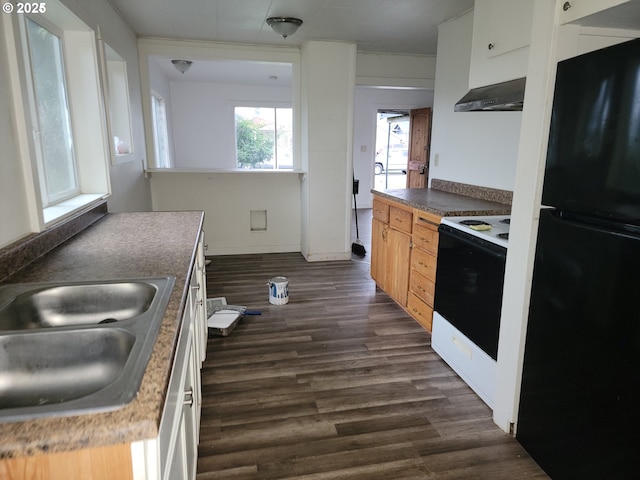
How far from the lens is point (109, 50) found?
310 centimetres

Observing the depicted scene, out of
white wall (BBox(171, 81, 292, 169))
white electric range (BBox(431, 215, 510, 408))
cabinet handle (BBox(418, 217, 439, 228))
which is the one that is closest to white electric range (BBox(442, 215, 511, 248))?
white electric range (BBox(431, 215, 510, 408))

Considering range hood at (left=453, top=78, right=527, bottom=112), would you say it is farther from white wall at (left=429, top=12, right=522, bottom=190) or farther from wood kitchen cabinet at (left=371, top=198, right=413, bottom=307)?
wood kitchen cabinet at (left=371, top=198, right=413, bottom=307)

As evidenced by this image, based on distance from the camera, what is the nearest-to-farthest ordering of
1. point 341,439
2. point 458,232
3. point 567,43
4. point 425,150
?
1. point 567,43
2. point 341,439
3. point 458,232
4. point 425,150

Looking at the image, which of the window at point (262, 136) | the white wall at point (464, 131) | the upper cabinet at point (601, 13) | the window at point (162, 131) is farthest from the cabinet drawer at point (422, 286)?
the window at point (262, 136)

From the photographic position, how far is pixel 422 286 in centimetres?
297

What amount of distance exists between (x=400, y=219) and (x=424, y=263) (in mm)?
516

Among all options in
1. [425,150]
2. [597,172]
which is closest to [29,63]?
[597,172]

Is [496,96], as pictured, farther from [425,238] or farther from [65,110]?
[65,110]

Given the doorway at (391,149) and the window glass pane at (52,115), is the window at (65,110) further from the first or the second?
the doorway at (391,149)

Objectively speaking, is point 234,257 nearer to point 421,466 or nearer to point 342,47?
point 342,47

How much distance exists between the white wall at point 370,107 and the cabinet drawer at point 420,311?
543cm

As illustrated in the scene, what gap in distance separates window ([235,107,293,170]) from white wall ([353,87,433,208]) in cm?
132

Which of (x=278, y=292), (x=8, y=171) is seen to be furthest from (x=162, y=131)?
(x=8, y=171)

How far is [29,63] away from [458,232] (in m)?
2.37
